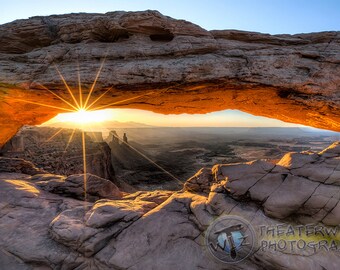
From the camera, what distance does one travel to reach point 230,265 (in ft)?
23.5

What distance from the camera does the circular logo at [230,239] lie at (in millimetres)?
7352

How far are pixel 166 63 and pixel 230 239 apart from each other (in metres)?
9.79

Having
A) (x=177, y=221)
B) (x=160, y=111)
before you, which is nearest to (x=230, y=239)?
(x=177, y=221)

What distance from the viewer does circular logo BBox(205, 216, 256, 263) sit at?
735cm

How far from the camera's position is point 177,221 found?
8.84m

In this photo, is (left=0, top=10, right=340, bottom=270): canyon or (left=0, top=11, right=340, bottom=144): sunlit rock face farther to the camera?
(left=0, top=11, right=340, bottom=144): sunlit rock face

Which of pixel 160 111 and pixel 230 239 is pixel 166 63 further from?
pixel 230 239

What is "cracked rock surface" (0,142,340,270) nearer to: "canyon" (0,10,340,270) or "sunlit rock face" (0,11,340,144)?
"canyon" (0,10,340,270)

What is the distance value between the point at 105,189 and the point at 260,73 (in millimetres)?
12023

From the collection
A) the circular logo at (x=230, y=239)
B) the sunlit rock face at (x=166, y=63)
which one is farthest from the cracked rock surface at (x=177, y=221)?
the sunlit rock face at (x=166, y=63)

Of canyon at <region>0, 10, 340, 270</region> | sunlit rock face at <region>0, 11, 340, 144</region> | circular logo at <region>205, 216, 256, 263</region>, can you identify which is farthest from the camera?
sunlit rock face at <region>0, 11, 340, 144</region>

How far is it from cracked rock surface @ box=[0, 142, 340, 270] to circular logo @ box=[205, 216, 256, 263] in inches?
8.7

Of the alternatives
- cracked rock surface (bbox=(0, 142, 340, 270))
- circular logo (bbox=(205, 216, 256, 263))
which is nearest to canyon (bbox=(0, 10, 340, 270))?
cracked rock surface (bbox=(0, 142, 340, 270))

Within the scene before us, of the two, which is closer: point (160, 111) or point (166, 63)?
point (166, 63)
